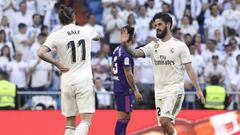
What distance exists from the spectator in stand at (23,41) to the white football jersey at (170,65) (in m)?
7.29

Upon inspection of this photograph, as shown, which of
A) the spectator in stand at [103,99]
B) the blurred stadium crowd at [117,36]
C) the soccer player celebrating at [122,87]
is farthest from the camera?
the blurred stadium crowd at [117,36]

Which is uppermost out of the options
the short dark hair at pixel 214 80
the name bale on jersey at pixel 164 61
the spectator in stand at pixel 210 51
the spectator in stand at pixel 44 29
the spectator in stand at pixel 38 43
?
the spectator in stand at pixel 44 29

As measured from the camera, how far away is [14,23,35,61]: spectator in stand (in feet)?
65.5

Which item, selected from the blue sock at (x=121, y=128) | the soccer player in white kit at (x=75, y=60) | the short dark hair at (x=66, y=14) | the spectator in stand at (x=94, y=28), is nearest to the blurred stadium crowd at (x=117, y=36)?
the spectator in stand at (x=94, y=28)

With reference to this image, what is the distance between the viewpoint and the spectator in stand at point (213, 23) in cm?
2156

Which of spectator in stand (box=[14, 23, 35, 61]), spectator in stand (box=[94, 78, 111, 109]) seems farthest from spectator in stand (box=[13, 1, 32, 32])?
spectator in stand (box=[94, 78, 111, 109])

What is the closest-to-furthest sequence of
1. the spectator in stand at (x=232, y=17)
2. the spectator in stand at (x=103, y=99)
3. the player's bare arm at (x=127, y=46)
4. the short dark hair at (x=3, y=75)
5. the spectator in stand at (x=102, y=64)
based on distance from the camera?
the player's bare arm at (x=127, y=46) < the short dark hair at (x=3, y=75) < the spectator in stand at (x=103, y=99) < the spectator in stand at (x=102, y=64) < the spectator in stand at (x=232, y=17)

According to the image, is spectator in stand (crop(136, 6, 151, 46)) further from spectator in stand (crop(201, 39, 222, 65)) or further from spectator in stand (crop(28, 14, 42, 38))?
spectator in stand (crop(28, 14, 42, 38))

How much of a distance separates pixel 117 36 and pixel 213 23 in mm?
2596

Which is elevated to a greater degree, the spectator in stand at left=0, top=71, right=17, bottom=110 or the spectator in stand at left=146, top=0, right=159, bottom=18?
the spectator in stand at left=146, top=0, right=159, bottom=18

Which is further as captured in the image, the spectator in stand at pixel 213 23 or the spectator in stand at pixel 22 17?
the spectator in stand at pixel 213 23

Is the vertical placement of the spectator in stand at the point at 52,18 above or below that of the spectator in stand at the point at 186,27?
above

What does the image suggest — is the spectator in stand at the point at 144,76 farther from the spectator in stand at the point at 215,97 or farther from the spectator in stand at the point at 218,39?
the spectator in stand at the point at 218,39

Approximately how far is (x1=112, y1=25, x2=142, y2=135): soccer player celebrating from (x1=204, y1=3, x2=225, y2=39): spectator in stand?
6.94m
